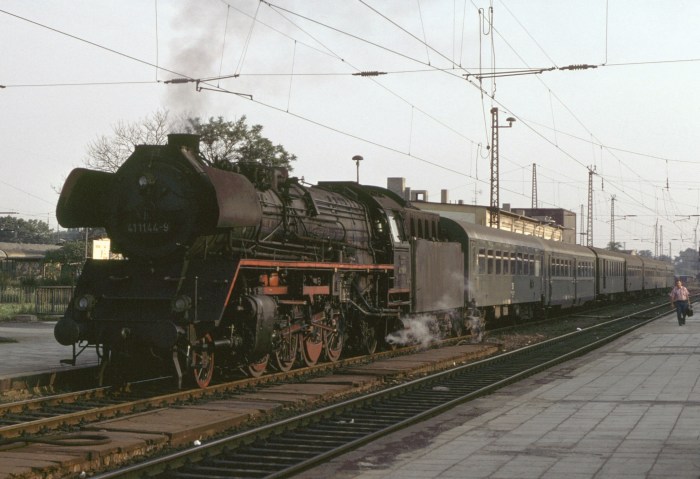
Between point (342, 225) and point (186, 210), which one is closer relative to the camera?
point (186, 210)

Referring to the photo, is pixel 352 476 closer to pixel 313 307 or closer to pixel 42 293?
pixel 313 307

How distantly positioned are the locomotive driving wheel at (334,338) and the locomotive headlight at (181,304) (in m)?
4.40

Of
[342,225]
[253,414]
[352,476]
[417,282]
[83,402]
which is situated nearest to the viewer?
[352,476]

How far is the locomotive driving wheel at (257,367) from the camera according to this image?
44.1 feet

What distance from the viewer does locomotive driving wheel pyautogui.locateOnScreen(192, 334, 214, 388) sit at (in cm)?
1213

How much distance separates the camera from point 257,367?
44.6 feet

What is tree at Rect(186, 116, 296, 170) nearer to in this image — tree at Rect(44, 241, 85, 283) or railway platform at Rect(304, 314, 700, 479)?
tree at Rect(44, 241, 85, 283)

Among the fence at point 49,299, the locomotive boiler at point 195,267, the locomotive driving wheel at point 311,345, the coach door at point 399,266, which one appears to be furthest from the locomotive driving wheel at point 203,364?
the fence at point 49,299

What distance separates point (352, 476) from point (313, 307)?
7826 millimetres

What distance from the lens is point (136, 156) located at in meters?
12.8

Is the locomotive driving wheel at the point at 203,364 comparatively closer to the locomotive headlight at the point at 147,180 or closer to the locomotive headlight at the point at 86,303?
the locomotive headlight at the point at 86,303

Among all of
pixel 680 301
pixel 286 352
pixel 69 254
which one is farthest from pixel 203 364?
pixel 69 254

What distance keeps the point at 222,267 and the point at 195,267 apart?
1.45 ft

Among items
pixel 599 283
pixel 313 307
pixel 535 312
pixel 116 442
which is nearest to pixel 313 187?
pixel 313 307
